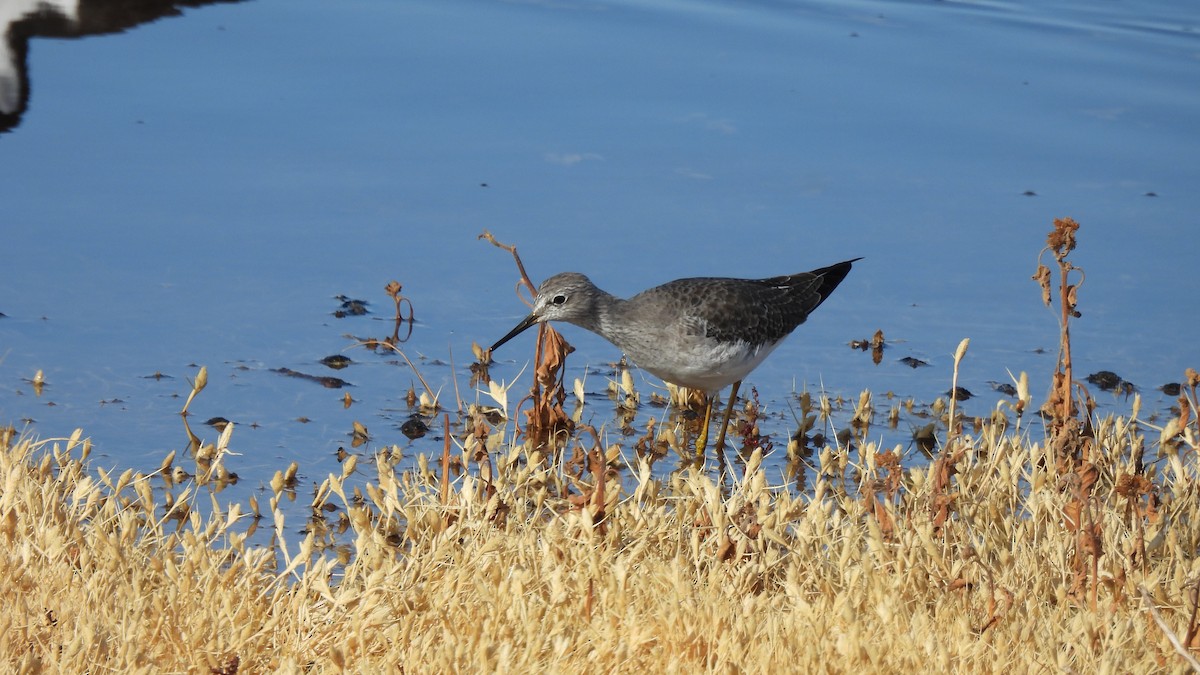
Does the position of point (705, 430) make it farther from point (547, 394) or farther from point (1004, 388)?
point (1004, 388)

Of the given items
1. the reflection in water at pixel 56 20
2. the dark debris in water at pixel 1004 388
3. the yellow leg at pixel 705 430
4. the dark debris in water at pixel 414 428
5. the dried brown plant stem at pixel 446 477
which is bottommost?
the yellow leg at pixel 705 430

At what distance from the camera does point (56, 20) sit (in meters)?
10.9

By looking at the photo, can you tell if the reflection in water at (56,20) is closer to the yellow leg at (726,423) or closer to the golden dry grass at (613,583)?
the yellow leg at (726,423)

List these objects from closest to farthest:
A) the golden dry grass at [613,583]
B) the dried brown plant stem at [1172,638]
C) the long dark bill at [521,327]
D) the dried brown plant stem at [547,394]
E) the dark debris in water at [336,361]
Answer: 1. the dried brown plant stem at [1172,638]
2. the golden dry grass at [613,583]
3. the dried brown plant stem at [547,394]
4. the long dark bill at [521,327]
5. the dark debris in water at [336,361]

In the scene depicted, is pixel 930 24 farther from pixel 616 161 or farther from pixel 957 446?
pixel 957 446

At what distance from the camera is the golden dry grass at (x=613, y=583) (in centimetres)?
399

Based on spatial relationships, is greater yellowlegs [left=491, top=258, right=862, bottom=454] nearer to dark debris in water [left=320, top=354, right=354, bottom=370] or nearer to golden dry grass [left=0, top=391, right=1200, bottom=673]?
dark debris in water [left=320, top=354, right=354, bottom=370]

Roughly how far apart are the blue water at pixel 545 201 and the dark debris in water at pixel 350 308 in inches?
2.5

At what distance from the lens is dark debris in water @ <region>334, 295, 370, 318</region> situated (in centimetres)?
737

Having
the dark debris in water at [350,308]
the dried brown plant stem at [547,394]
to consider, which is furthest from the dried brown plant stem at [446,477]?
the dark debris in water at [350,308]

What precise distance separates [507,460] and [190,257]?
10.3ft

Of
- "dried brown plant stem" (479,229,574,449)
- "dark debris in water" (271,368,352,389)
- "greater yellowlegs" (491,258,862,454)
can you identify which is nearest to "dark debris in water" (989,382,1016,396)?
"greater yellowlegs" (491,258,862,454)

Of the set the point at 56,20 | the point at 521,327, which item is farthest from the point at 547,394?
the point at 56,20

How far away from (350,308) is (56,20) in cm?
493
